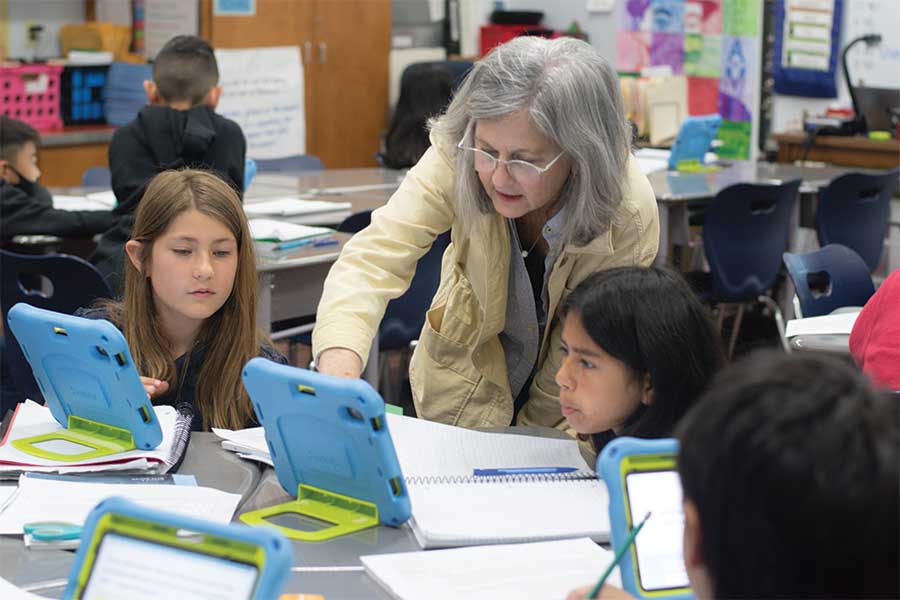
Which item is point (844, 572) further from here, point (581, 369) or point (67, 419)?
point (67, 419)

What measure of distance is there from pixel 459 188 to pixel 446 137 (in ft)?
0.30

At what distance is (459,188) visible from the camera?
1.97m

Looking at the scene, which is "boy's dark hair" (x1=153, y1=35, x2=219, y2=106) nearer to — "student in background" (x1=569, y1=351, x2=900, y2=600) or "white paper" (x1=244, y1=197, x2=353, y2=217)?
"white paper" (x1=244, y1=197, x2=353, y2=217)

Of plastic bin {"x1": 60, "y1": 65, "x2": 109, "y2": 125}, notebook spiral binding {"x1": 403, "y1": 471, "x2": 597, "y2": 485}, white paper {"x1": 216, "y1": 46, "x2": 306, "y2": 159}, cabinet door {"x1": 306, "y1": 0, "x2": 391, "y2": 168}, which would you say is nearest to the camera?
notebook spiral binding {"x1": 403, "y1": 471, "x2": 597, "y2": 485}

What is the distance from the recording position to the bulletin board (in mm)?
6910

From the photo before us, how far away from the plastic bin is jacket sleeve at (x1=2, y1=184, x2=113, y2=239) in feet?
8.95

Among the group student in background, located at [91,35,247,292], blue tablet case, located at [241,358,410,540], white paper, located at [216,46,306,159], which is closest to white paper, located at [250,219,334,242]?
student in background, located at [91,35,247,292]

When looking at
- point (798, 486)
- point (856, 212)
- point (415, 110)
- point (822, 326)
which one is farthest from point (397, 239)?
point (415, 110)

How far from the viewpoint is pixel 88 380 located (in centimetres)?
177

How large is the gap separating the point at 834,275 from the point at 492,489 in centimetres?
199

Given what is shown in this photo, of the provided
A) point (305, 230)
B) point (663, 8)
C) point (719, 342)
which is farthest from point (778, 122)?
point (719, 342)

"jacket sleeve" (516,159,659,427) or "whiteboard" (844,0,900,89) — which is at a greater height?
"whiteboard" (844,0,900,89)

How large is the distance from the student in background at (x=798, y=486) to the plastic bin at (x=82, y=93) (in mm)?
6280

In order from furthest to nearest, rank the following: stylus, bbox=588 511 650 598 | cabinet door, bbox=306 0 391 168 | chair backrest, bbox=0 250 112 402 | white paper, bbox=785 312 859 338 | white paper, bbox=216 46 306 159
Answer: cabinet door, bbox=306 0 391 168 → white paper, bbox=216 46 306 159 → chair backrest, bbox=0 250 112 402 → white paper, bbox=785 312 859 338 → stylus, bbox=588 511 650 598
